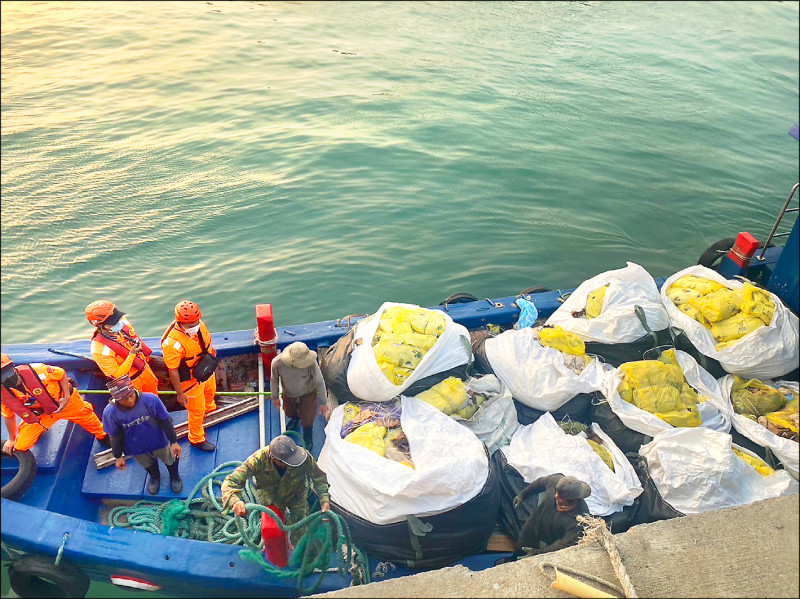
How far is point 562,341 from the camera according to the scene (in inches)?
186

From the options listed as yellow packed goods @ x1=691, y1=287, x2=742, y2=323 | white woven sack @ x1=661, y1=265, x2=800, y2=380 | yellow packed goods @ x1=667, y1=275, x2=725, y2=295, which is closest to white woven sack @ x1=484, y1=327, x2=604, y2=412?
white woven sack @ x1=661, y1=265, x2=800, y2=380

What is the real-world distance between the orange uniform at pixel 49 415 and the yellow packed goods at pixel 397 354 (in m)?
2.17

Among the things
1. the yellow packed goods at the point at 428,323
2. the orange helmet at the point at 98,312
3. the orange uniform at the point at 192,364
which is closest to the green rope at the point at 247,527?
the orange uniform at the point at 192,364

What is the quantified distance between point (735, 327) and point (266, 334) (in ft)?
11.8

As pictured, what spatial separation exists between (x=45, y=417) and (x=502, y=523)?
10.6 ft

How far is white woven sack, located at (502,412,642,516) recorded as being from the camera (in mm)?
3908

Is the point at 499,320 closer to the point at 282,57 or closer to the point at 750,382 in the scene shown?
the point at 750,382

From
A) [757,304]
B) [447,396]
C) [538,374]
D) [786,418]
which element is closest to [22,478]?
[447,396]

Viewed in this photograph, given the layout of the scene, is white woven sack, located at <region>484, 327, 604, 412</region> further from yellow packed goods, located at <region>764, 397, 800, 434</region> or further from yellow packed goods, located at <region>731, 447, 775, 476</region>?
yellow packed goods, located at <region>764, 397, 800, 434</region>

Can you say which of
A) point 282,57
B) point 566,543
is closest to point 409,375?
point 566,543

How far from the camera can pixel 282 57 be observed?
46.1 ft

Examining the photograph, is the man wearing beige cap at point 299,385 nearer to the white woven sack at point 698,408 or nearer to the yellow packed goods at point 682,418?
the white woven sack at point 698,408

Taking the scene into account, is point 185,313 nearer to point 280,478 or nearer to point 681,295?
point 280,478

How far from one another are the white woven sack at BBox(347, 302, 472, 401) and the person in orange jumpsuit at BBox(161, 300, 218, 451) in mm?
1114
